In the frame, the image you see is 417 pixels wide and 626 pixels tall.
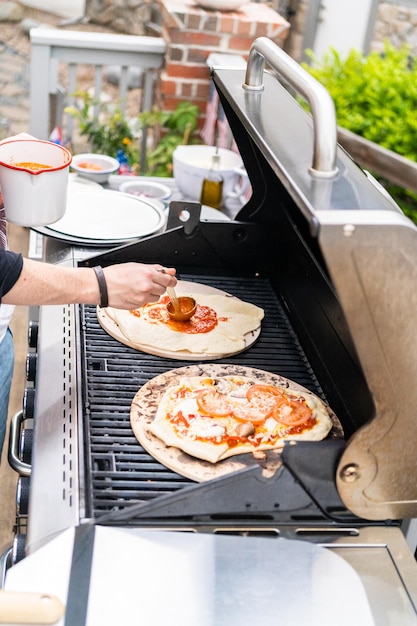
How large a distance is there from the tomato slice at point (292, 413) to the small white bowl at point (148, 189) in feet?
4.96

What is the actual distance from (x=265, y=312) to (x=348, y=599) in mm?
1098

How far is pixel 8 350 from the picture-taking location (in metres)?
2.14

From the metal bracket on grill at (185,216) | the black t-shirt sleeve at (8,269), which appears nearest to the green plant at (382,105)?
the metal bracket on grill at (185,216)

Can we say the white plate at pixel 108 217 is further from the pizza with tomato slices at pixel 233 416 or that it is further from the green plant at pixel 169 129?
the green plant at pixel 169 129

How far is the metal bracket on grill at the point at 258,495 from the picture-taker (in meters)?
1.34

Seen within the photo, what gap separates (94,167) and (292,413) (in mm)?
1878

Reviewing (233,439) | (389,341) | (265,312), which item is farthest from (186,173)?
(389,341)

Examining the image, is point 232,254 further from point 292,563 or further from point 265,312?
point 292,563

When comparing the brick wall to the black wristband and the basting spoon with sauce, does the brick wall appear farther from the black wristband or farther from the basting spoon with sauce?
the black wristband

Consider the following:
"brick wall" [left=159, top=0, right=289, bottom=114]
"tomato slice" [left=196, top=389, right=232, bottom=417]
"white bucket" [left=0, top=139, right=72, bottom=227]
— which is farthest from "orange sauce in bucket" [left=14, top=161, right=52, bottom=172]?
"brick wall" [left=159, top=0, right=289, bottom=114]

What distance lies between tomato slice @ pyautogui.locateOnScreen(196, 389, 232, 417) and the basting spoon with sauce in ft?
1.33

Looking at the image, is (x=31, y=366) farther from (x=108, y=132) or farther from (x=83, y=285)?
(x=108, y=132)

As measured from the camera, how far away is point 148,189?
3.12 m

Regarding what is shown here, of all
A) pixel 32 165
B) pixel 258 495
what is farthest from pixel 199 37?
pixel 258 495
